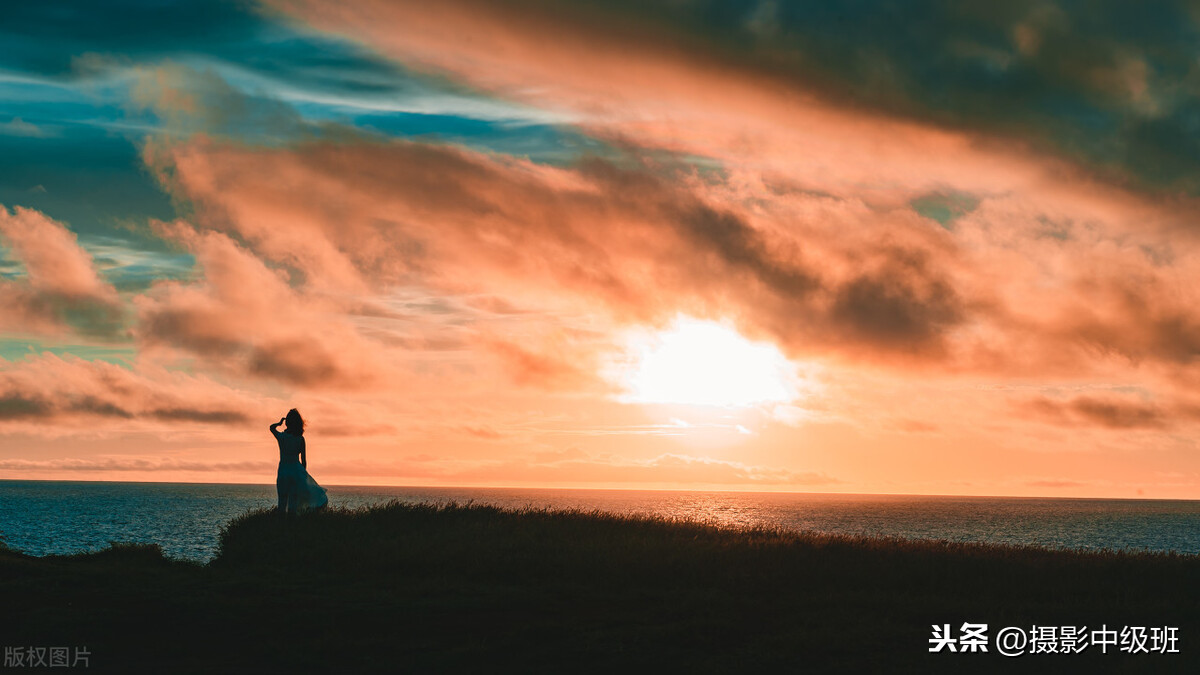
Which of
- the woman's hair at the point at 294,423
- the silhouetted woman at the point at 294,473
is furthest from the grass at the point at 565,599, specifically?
the woman's hair at the point at 294,423

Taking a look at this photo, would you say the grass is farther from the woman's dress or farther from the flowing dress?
the woman's dress

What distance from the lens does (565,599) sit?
17.2 metres

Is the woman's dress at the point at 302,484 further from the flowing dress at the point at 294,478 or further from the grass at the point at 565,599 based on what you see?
the grass at the point at 565,599

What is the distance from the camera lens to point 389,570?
68.2ft

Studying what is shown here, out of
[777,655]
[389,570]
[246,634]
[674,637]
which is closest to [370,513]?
[389,570]

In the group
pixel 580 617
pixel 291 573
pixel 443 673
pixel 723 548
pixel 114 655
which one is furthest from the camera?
pixel 723 548

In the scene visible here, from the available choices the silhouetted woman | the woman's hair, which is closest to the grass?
the silhouetted woman

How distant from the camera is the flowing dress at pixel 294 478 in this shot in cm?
2634

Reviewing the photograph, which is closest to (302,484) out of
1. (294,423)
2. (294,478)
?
(294,478)

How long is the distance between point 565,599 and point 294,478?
43.9ft

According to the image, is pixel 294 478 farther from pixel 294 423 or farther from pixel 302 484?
pixel 294 423

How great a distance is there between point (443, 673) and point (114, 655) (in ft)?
16.1

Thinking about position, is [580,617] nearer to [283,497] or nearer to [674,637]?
[674,637]

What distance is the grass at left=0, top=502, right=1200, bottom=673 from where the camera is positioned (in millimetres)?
12617
